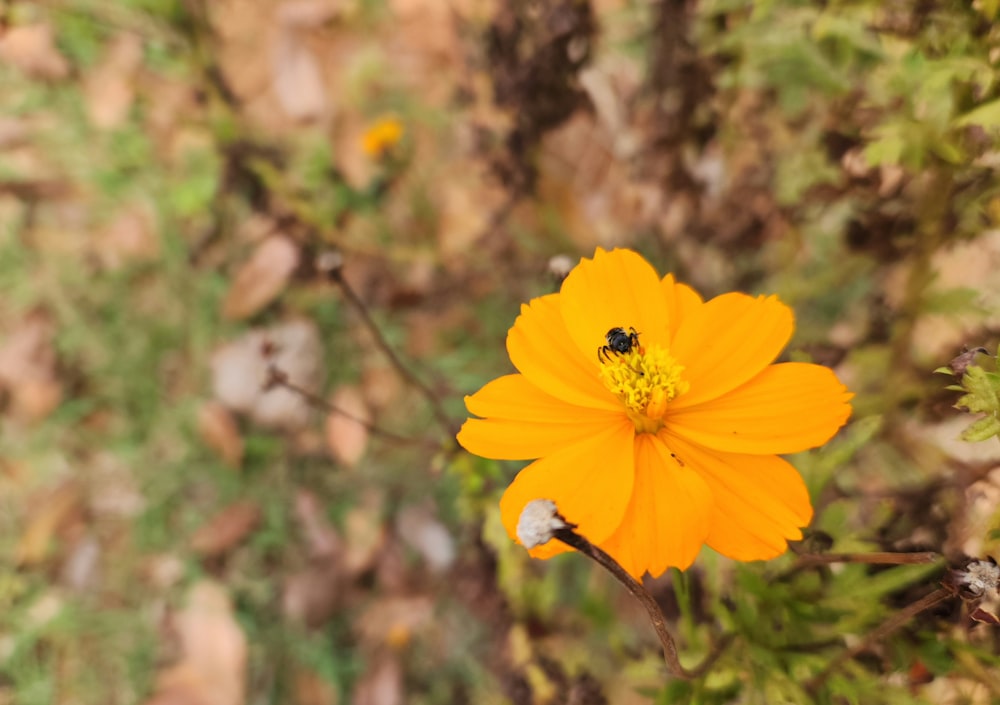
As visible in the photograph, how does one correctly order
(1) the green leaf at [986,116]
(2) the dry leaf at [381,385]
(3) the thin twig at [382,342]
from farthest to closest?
(2) the dry leaf at [381,385] < (3) the thin twig at [382,342] < (1) the green leaf at [986,116]

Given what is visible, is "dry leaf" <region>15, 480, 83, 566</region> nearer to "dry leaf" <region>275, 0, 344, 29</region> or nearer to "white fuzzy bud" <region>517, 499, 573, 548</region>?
"dry leaf" <region>275, 0, 344, 29</region>

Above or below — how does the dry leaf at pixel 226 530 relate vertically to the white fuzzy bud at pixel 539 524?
above

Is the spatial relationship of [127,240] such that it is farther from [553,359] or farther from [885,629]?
[885,629]

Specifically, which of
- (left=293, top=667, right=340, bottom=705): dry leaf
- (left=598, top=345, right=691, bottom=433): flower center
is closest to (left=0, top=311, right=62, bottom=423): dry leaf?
(left=293, top=667, right=340, bottom=705): dry leaf

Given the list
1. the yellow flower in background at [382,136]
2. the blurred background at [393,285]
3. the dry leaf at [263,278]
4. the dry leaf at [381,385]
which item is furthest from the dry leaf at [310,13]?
the dry leaf at [381,385]

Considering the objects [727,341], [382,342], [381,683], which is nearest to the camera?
[727,341]

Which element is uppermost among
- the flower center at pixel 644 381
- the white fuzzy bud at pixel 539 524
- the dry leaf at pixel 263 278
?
the dry leaf at pixel 263 278

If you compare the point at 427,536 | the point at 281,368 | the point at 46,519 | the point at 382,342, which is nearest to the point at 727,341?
the point at 382,342

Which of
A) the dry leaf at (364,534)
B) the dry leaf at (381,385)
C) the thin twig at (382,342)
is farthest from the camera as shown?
the dry leaf at (381,385)

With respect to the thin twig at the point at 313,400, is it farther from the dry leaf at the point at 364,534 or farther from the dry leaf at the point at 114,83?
the dry leaf at the point at 114,83
